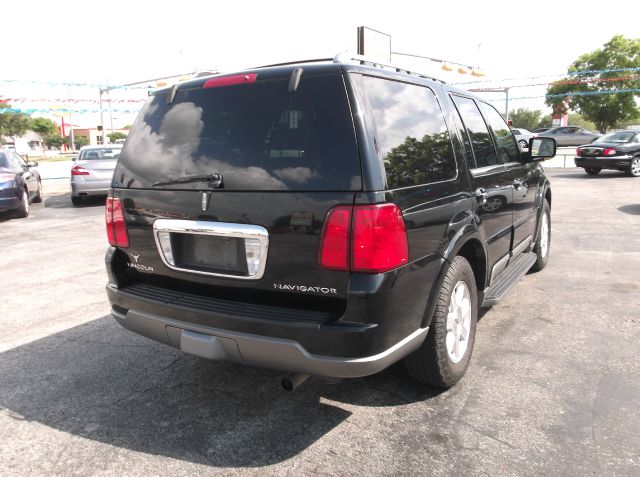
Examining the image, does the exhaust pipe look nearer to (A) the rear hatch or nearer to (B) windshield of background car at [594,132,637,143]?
(A) the rear hatch

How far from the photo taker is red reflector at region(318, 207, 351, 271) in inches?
95.7

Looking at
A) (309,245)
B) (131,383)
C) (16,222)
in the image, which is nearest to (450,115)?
(309,245)

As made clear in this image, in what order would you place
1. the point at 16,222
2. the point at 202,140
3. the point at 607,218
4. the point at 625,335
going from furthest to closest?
1. the point at 16,222
2. the point at 607,218
3. the point at 625,335
4. the point at 202,140

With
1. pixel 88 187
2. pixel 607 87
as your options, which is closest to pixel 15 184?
pixel 88 187

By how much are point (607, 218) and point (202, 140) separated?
8980 mm

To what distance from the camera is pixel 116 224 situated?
3.26m

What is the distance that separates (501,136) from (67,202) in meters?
12.9

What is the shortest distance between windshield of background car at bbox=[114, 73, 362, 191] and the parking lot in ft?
4.37

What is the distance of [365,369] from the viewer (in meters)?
2.49

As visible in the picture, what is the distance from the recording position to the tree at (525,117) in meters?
73.7

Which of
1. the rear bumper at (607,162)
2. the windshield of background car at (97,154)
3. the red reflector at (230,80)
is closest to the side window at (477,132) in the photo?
the red reflector at (230,80)

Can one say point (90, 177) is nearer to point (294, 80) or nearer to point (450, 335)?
point (294, 80)

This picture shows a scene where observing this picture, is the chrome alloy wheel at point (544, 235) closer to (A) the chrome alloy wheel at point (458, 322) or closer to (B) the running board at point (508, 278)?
(B) the running board at point (508, 278)

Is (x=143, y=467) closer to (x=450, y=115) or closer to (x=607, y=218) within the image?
(x=450, y=115)
